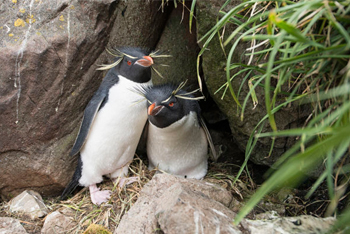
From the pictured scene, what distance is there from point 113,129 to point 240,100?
1.03 m

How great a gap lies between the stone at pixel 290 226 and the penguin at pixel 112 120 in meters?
1.35

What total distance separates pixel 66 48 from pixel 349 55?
82.2 inches

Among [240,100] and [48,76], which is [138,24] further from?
[240,100]

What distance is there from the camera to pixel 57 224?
279 centimetres

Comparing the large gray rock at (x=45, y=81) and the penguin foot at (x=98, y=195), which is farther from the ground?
the large gray rock at (x=45, y=81)

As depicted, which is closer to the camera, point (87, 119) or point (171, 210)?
point (171, 210)

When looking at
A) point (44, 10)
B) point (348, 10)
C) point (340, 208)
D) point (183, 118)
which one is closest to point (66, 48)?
point (44, 10)

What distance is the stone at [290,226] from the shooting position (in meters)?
1.96

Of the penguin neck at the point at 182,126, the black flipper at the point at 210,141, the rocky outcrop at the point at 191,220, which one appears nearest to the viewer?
the rocky outcrop at the point at 191,220

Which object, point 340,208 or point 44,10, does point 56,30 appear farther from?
point 340,208

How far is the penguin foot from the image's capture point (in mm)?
3031

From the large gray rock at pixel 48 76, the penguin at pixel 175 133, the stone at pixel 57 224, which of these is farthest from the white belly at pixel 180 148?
the stone at pixel 57 224

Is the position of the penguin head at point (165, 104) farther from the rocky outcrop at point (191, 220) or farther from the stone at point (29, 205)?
the stone at point (29, 205)

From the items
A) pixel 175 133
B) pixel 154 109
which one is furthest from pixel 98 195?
pixel 154 109
